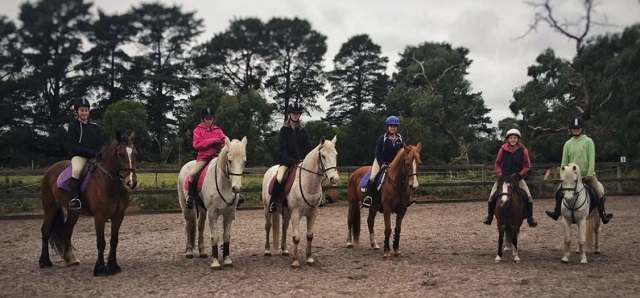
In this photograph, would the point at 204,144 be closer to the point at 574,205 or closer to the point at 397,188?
the point at 397,188

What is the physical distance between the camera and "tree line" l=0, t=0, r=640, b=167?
23.4 meters

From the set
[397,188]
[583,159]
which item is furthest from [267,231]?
[583,159]

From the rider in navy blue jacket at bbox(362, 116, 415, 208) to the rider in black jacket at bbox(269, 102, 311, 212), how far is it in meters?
1.32

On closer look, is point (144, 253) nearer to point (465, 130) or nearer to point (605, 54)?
point (605, 54)

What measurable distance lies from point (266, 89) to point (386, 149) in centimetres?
3713

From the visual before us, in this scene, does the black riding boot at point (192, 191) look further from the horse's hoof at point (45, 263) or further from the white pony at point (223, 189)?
the horse's hoof at point (45, 263)

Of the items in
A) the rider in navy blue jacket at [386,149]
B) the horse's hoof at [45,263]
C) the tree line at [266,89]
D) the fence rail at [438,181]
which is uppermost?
the tree line at [266,89]

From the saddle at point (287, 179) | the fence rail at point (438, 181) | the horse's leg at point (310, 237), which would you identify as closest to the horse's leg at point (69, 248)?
the saddle at point (287, 179)

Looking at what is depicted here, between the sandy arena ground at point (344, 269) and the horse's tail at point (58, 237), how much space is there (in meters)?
0.30

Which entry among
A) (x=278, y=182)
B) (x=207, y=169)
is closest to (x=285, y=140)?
(x=278, y=182)

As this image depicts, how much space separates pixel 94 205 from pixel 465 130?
29263mm

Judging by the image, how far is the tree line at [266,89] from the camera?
920 inches

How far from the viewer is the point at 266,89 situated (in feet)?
149

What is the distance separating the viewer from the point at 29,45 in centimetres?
3428
